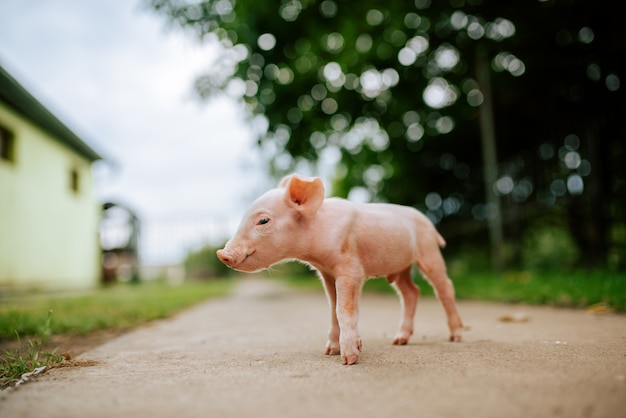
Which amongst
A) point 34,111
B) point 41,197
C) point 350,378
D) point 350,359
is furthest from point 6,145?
point 350,378

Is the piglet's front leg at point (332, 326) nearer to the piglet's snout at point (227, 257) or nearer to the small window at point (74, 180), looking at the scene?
the piglet's snout at point (227, 257)

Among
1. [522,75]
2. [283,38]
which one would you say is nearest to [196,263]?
[283,38]

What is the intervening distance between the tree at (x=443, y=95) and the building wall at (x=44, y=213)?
3.94 m

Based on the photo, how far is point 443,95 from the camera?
45.0 feet

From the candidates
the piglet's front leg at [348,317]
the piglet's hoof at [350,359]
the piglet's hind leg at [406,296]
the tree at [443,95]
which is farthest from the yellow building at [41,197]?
the piglet's hoof at [350,359]

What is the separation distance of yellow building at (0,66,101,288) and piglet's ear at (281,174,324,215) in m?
7.13

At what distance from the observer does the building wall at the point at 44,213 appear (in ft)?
32.1

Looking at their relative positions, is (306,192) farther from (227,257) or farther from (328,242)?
(227,257)

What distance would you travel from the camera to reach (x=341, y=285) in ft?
9.63

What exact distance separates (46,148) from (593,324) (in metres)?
11.8

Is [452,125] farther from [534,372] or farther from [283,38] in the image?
[534,372]

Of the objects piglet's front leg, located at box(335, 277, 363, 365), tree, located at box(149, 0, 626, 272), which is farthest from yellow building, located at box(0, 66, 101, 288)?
piglet's front leg, located at box(335, 277, 363, 365)

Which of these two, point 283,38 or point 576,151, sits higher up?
point 283,38

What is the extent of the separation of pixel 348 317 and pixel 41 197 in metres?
10.8
